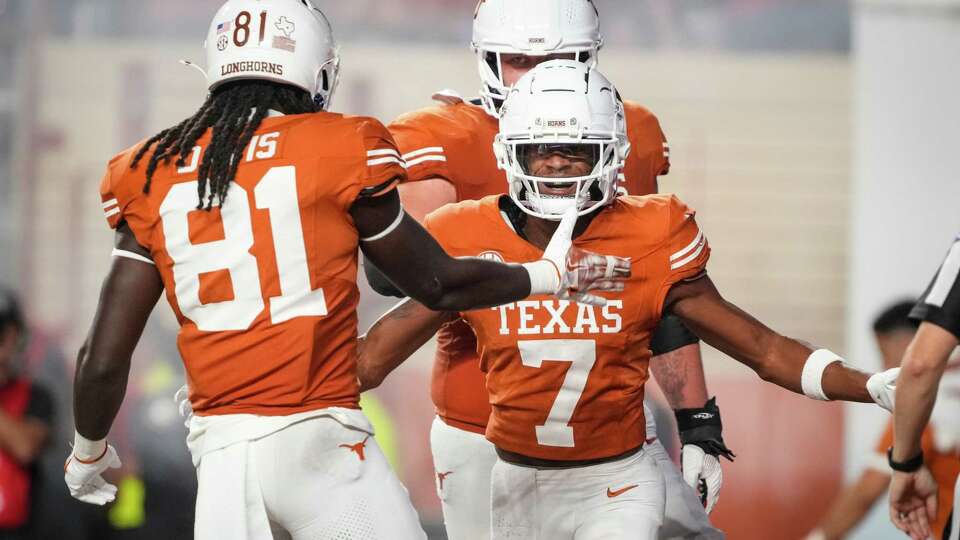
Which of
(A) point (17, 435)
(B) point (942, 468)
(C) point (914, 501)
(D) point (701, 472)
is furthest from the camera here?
(A) point (17, 435)

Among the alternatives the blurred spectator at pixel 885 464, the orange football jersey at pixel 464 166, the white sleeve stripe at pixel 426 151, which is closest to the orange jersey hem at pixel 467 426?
the orange football jersey at pixel 464 166

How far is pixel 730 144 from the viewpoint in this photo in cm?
696

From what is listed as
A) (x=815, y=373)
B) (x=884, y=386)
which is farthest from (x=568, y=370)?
(x=884, y=386)

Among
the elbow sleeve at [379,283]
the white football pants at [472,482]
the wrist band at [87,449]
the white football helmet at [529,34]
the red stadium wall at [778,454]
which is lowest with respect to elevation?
the red stadium wall at [778,454]

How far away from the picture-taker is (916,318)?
8.54 ft

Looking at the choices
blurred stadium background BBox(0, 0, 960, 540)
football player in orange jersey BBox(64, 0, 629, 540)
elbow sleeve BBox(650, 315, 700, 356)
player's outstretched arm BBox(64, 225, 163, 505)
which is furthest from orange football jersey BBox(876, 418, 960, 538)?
blurred stadium background BBox(0, 0, 960, 540)

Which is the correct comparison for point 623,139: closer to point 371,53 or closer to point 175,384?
point 175,384

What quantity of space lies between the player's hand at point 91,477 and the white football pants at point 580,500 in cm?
73

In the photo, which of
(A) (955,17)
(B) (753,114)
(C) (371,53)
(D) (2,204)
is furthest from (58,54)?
(A) (955,17)

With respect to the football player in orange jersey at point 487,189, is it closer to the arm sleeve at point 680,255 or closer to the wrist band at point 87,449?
the arm sleeve at point 680,255

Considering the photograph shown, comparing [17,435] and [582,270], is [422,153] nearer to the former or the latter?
[582,270]

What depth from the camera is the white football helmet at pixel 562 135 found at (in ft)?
9.03

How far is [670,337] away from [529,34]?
72 cm

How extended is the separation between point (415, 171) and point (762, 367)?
873 mm
